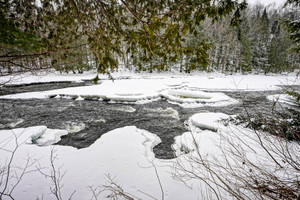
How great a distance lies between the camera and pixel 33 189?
3219mm

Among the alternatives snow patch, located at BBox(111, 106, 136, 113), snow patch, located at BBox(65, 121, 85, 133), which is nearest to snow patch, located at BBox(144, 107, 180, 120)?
snow patch, located at BBox(111, 106, 136, 113)

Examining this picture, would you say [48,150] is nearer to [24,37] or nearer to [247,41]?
[24,37]

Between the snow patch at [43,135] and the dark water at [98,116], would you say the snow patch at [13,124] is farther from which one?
the snow patch at [43,135]

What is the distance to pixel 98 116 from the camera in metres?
8.79

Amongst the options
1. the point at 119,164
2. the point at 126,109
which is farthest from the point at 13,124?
the point at 119,164

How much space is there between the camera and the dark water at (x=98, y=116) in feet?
21.1

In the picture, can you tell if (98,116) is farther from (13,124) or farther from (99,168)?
(99,168)

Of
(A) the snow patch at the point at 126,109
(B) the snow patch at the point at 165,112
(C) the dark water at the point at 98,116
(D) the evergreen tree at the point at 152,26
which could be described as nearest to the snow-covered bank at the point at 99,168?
(C) the dark water at the point at 98,116

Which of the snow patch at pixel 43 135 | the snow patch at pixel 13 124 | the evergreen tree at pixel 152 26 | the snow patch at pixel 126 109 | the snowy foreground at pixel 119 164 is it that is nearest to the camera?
the evergreen tree at pixel 152 26

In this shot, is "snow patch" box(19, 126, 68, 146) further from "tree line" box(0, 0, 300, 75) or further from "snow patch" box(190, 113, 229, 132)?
"snow patch" box(190, 113, 229, 132)

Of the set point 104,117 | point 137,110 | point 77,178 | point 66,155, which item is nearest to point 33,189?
point 77,178

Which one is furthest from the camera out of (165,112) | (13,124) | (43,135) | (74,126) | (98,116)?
(165,112)

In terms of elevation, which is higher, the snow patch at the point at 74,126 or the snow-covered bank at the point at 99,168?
the snow-covered bank at the point at 99,168

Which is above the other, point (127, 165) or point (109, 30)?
point (109, 30)
